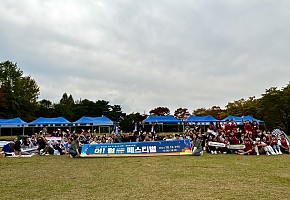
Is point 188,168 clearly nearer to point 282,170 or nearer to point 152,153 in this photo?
point 282,170

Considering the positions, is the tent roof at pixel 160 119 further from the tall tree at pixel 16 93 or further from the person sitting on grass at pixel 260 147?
the tall tree at pixel 16 93

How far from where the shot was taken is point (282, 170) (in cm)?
1052

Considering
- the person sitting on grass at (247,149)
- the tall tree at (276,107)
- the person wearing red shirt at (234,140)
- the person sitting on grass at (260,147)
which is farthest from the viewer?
the tall tree at (276,107)

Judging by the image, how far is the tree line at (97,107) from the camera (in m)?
48.4

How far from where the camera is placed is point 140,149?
53.4 feet

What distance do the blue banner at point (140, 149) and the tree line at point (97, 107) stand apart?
32.1m

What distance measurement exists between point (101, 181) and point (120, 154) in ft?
24.6

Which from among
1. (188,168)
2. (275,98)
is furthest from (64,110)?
(188,168)

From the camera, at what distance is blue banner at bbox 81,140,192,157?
16203 millimetres

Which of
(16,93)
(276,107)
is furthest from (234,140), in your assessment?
(16,93)

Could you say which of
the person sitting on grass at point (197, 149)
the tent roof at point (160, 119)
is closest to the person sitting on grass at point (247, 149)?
the person sitting on grass at point (197, 149)

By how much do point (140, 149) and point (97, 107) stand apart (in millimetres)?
63249

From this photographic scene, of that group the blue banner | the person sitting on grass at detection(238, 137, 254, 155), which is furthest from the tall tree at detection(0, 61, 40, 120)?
the person sitting on grass at detection(238, 137, 254, 155)

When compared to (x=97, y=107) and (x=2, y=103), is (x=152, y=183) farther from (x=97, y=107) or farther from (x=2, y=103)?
(x=97, y=107)
